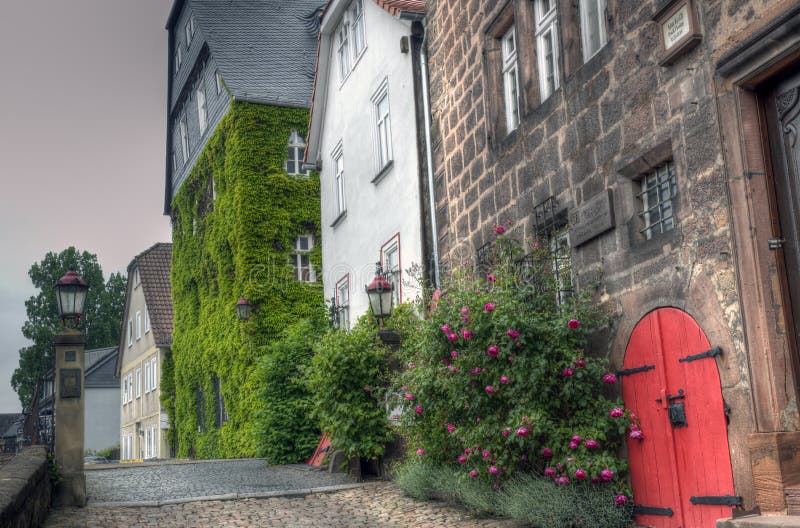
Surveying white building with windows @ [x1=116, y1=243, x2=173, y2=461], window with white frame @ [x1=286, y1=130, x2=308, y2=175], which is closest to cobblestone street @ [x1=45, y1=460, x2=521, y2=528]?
window with white frame @ [x1=286, y1=130, x2=308, y2=175]

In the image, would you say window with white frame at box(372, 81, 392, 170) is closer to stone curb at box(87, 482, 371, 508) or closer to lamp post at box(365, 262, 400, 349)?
lamp post at box(365, 262, 400, 349)

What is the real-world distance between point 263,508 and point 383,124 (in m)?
8.13

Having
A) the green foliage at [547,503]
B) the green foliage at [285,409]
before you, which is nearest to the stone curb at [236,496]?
the green foliage at [547,503]

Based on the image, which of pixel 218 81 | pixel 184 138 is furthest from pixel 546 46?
pixel 184 138

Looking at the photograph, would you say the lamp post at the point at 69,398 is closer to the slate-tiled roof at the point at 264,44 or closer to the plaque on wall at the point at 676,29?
the plaque on wall at the point at 676,29

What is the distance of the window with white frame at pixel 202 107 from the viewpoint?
28484 millimetres

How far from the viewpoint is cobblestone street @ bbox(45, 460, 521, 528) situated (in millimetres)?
9406

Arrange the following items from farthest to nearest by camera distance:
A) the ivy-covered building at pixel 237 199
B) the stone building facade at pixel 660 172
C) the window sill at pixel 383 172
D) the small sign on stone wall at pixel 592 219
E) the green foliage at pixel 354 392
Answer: the ivy-covered building at pixel 237 199, the window sill at pixel 383 172, the green foliage at pixel 354 392, the small sign on stone wall at pixel 592 219, the stone building facade at pixel 660 172

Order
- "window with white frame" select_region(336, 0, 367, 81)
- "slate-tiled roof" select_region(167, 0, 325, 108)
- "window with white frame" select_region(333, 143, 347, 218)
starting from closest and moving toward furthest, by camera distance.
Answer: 1. "window with white frame" select_region(336, 0, 367, 81)
2. "window with white frame" select_region(333, 143, 347, 218)
3. "slate-tiled roof" select_region(167, 0, 325, 108)

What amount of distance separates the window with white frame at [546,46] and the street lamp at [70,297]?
6.10 m

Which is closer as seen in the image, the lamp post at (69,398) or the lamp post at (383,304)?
the lamp post at (69,398)

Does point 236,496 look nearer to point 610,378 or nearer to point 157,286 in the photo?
point 610,378

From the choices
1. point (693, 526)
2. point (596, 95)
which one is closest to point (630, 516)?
point (693, 526)

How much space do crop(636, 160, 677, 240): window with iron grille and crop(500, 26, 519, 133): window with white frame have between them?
2940 millimetres
